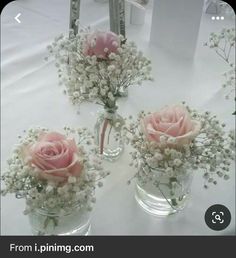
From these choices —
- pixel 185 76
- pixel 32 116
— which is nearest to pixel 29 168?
pixel 32 116

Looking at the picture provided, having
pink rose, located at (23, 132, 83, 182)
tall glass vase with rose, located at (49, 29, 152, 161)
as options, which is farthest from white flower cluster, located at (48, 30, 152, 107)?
pink rose, located at (23, 132, 83, 182)

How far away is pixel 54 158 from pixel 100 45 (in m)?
0.20

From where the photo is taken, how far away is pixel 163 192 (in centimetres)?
58

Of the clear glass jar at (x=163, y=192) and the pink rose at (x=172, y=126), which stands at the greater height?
the pink rose at (x=172, y=126)

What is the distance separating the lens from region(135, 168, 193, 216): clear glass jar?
555 mm

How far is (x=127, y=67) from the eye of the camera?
59 centimetres

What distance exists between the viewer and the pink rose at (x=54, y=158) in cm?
48

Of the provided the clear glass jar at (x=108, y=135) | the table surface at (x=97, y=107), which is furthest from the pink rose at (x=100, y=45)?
the table surface at (x=97, y=107)

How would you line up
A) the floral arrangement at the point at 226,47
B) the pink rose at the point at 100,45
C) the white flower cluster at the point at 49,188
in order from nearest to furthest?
the white flower cluster at the point at 49,188 → the pink rose at the point at 100,45 → the floral arrangement at the point at 226,47

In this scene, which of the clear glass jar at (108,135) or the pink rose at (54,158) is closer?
the pink rose at (54,158)

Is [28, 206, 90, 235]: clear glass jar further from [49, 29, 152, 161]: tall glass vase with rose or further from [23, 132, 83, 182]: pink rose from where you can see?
[49, 29, 152, 161]: tall glass vase with rose

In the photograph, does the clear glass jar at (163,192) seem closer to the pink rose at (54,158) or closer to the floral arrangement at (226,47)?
the pink rose at (54,158)

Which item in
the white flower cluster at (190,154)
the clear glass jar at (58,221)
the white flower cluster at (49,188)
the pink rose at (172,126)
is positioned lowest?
the clear glass jar at (58,221)
